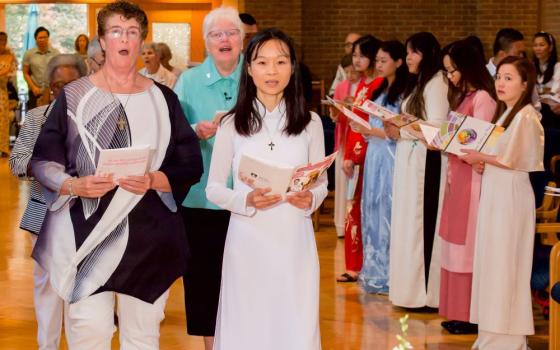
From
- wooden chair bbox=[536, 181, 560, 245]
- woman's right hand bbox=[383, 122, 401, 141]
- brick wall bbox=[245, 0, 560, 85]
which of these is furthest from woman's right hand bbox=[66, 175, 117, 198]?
brick wall bbox=[245, 0, 560, 85]

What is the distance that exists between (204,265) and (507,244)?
5.82 feet

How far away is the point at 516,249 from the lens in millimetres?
5895

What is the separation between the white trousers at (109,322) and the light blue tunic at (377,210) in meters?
3.69

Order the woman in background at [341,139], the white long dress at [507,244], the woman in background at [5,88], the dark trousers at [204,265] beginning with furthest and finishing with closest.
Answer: the woman in background at [5,88] < the woman in background at [341,139] < the white long dress at [507,244] < the dark trousers at [204,265]

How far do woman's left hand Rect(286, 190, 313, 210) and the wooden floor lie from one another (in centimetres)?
222

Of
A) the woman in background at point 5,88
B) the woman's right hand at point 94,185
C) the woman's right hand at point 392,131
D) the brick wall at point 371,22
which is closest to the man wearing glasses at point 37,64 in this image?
the woman in background at point 5,88

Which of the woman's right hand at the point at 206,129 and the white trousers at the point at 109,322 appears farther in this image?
the woman's right hand at the point at 206,129

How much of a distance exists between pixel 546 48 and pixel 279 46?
26.9ft

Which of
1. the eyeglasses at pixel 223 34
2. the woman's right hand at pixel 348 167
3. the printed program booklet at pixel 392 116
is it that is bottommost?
the woman's right hand at pixel 348 167

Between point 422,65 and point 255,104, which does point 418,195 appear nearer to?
point 422,65

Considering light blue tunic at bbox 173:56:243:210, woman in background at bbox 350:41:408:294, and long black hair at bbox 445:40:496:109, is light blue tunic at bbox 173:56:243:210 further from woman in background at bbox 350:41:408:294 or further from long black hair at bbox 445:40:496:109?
woman in background at bbox 350:41:408:294

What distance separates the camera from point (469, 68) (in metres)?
6.58

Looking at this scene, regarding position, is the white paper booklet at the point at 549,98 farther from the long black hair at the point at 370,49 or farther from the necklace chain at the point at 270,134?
the necklace chain at the point at 270,134

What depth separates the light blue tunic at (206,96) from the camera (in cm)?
516
